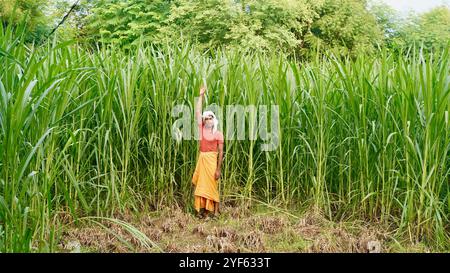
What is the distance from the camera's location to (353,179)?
2941 millimetres

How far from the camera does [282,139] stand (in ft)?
9.96

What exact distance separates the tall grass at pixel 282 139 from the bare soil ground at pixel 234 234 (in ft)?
0.38

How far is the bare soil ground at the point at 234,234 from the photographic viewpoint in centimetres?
234

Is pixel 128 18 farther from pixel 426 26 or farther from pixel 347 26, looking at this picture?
pixel 426 26

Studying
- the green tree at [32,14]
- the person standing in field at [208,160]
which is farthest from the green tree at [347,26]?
the person standing in field at [208,160]

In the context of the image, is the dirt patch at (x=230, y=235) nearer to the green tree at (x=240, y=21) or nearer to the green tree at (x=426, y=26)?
the green tree at (x=240, y=21)

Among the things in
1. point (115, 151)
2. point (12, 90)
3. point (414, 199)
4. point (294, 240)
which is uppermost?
point (12, 90)

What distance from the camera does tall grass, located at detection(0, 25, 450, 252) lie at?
2510mm

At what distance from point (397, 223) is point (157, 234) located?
132 cm

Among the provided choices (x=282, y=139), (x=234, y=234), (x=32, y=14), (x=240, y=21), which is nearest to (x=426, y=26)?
(x=240, y=21)

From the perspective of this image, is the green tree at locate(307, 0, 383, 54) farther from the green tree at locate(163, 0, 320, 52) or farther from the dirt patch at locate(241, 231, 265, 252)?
the dirt patch at locate(241, 231, 265, 252)

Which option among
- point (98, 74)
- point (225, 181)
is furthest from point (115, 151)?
point (225, 181)

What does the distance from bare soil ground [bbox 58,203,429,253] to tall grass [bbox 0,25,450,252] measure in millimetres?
117

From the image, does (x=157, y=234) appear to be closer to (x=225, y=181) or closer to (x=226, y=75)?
(x=225, y=181)
